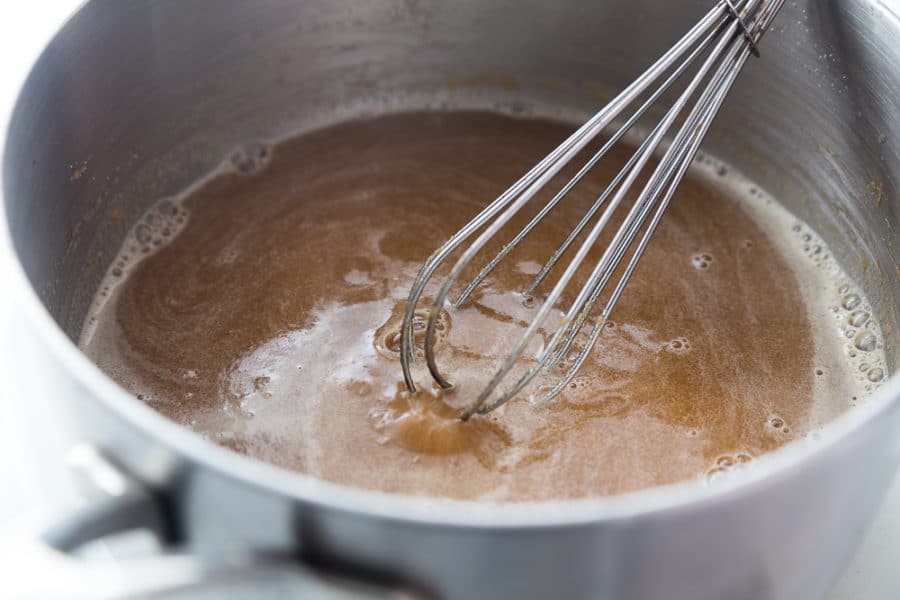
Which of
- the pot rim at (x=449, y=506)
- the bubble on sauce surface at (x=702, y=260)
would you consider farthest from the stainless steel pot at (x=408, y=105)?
the bubble on sauce surface at (x=702, y=260)

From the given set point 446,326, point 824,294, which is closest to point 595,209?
point 446,326

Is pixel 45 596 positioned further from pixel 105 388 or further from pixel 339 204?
pixel 339 204

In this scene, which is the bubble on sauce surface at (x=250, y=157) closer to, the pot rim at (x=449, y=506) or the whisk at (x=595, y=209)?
the whisk at (x=595, y=209)

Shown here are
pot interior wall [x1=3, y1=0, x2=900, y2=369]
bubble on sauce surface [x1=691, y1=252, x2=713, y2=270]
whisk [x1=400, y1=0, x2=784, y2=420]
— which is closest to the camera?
whisk [x1=400, y1=0, x2=784, y2=420]

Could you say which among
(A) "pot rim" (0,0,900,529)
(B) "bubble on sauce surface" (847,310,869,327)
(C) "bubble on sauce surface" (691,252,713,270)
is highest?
(A) "pot rim" (0,0,900,529)

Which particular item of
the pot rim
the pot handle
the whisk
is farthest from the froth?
the pot handle

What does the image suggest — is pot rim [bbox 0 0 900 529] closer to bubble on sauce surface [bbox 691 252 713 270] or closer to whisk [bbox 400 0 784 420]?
whisk [bbox 400 0 784 420]

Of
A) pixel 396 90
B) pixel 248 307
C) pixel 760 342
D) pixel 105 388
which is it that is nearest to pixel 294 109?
pixel 396 90
